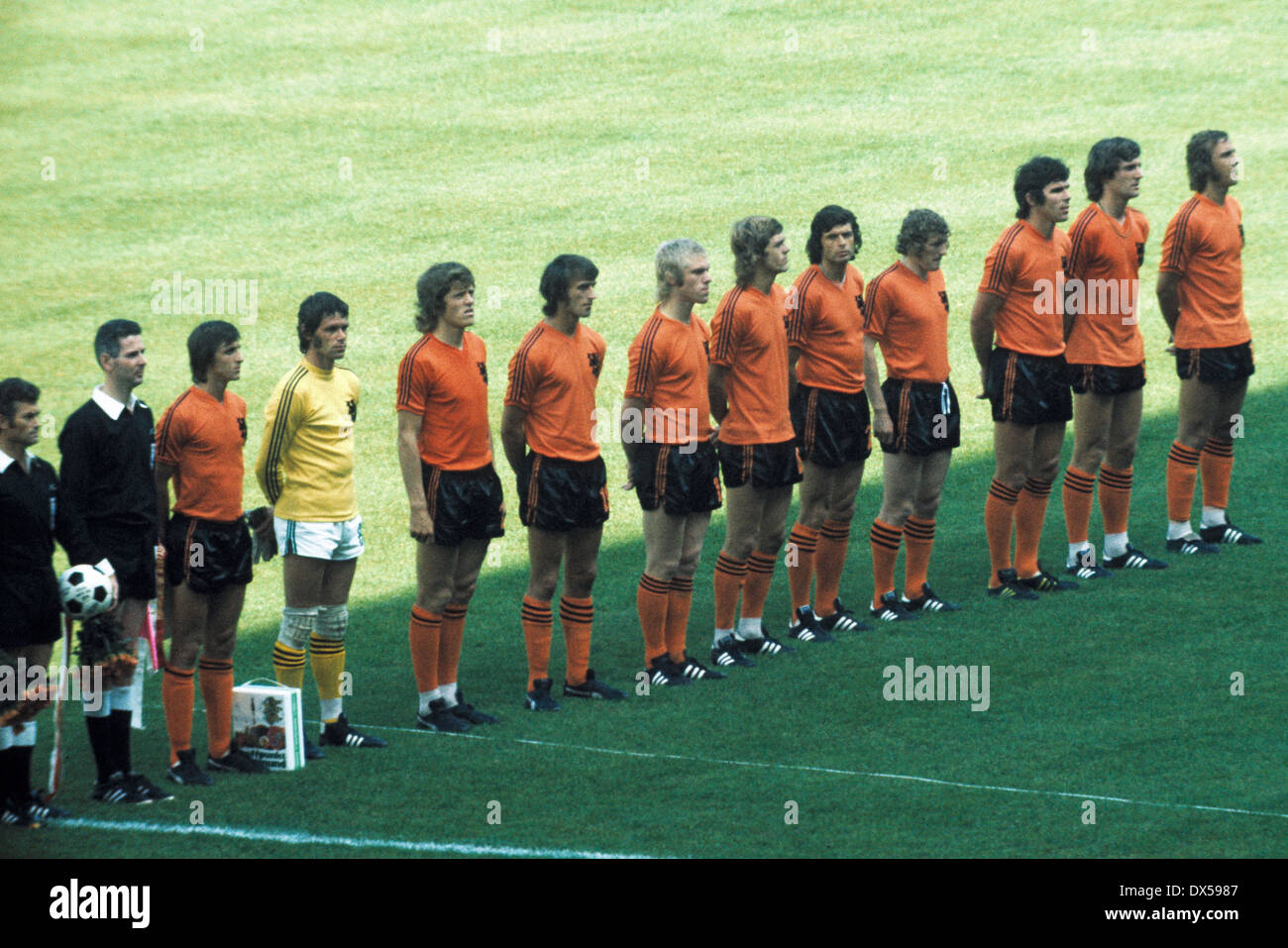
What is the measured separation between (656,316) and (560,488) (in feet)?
3.31

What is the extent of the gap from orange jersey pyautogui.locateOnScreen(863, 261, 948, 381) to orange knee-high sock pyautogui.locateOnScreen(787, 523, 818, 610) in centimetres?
102

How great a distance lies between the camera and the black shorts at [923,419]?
32.5ft

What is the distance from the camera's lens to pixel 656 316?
354 inches

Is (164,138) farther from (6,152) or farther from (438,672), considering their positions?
(438,672)

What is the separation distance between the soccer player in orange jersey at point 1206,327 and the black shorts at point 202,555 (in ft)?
19.4

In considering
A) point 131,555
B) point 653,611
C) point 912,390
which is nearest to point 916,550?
point 912,390

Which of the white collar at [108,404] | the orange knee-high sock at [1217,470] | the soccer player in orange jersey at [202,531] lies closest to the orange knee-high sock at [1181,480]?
the orange knee-high sock at [1217,470]

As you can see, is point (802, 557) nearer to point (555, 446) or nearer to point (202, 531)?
point (555, 446)

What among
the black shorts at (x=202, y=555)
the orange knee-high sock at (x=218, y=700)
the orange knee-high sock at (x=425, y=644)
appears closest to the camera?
the black shorts at (x=202, y=555)

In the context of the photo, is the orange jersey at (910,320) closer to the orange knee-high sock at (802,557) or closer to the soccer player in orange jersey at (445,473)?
the orange knee-high sock at (802,557)

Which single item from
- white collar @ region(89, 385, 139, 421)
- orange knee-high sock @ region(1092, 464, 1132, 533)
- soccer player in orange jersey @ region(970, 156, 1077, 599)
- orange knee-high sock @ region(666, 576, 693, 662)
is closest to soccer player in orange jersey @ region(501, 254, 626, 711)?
orange knee-high sock @ region(666, 576, 693, 662)

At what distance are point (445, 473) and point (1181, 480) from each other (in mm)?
4909

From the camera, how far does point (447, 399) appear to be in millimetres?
8484

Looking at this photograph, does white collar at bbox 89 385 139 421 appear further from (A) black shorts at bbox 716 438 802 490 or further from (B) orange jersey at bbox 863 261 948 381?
(B) orange jersey at bbox 863 261 948 381
